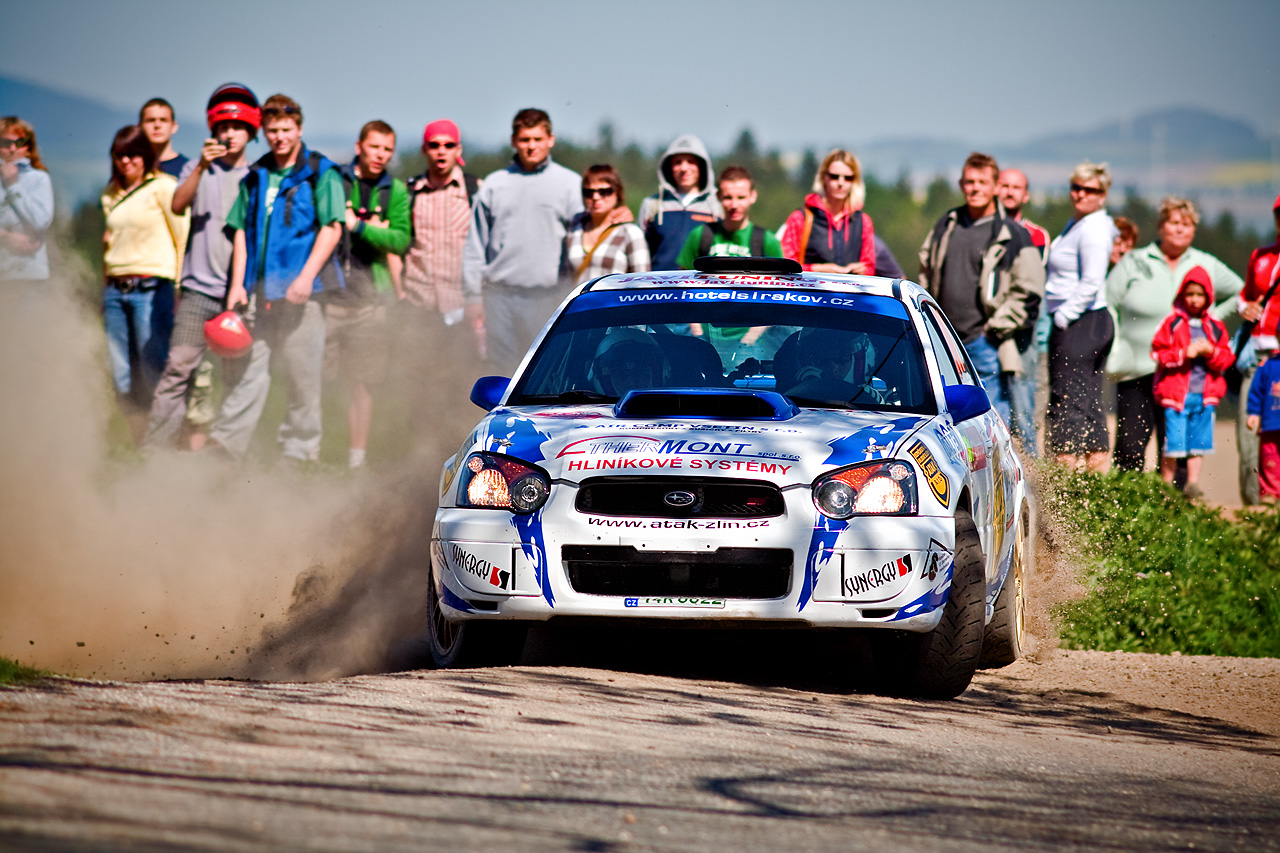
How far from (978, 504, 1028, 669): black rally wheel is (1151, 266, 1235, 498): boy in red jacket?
5.10 meters

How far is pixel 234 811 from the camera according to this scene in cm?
400

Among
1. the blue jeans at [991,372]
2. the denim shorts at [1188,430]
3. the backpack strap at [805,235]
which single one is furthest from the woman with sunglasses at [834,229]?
the denim shorts at [1188,430]

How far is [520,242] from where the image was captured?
11.9m

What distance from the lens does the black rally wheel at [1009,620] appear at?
7.26m

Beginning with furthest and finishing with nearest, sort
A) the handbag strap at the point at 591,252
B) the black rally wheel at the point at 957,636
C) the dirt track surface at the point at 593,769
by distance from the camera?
the handbag strap at the point at 591,252
the black rally wheel at the point at 957,636
the dirt track surface at the point at 593,769

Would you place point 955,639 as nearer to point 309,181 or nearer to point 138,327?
point 309,181

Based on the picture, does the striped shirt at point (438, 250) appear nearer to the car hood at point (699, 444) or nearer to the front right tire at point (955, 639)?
the car hood at point (699, 444)

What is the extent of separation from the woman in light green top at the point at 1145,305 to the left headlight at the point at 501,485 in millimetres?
7404

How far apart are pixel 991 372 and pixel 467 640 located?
6.19 m

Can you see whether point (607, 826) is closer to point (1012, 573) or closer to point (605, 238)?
point (1012, 573)

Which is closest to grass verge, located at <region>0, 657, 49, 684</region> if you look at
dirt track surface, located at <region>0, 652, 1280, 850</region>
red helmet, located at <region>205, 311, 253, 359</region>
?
dirt track surface, located at <region>0, 652, 1280, 850</region>

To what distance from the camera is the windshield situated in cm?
729

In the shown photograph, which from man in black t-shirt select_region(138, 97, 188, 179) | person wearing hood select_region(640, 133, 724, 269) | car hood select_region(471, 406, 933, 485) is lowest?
car hood select_region(471, 406, 933, 485)

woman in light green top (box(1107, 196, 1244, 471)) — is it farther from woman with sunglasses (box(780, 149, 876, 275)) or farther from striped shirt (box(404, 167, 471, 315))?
striped shirt (box(404, 167, 471, 315))
